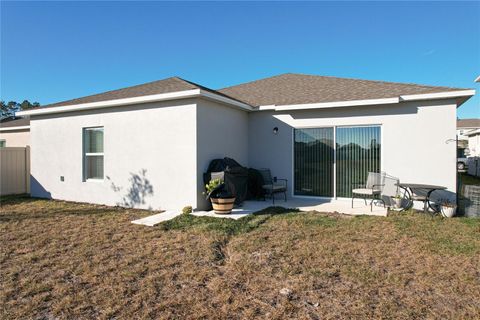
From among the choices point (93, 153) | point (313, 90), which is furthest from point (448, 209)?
point (93, 153)

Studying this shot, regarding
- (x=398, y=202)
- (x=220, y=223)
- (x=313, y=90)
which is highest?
(x=313, y=90)

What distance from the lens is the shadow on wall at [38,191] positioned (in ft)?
32.3

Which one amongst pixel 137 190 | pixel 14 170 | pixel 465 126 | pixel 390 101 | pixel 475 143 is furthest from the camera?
pixel 465 126

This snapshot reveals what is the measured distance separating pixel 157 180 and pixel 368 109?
653 cm

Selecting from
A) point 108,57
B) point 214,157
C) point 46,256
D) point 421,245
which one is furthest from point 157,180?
point 108,57

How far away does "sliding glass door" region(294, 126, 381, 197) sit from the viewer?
320 inches

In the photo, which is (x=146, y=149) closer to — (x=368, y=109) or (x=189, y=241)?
(x=189, y=241)

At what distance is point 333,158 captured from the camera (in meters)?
8.56

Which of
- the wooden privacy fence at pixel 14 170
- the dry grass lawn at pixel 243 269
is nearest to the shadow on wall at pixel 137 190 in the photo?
the dry grass lawn at pixel 243 269

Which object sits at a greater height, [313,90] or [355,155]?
[313,90]

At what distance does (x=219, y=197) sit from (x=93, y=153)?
16.1 ft

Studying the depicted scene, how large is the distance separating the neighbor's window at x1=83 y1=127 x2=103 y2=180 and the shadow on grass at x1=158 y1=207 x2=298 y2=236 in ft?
13.2

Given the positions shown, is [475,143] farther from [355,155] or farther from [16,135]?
[16,135]

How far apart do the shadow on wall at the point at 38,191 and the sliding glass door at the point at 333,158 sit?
29.5 ft
